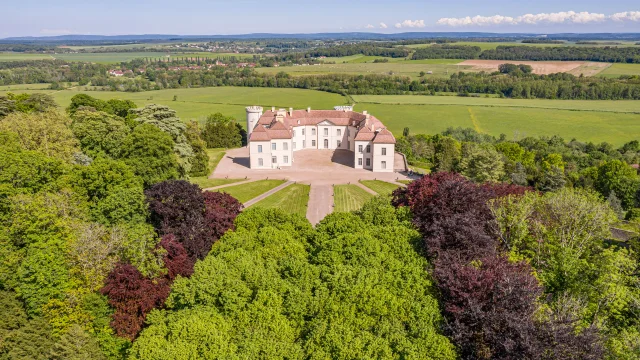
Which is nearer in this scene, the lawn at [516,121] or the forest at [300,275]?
the forest at [300,275]

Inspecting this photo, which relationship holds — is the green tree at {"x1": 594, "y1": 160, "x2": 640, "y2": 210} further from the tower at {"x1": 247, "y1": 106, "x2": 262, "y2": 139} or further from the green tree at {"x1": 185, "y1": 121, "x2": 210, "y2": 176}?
the green tree at {"x1": 185, "y1": 121, "x2": 210, "y2": 176}

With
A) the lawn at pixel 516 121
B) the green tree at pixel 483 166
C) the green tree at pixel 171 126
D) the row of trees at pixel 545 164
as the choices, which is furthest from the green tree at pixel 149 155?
Answer: the lawn at pixel 516 121

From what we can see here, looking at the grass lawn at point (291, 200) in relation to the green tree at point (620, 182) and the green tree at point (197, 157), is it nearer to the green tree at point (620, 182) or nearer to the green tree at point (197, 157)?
the green tree at point (197, 157)

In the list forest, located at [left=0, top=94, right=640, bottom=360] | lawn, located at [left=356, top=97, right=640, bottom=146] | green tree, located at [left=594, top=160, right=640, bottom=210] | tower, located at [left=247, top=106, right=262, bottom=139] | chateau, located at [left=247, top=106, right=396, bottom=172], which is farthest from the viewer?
lawn, located at [left=356, top=97, right=640, bottom=146]

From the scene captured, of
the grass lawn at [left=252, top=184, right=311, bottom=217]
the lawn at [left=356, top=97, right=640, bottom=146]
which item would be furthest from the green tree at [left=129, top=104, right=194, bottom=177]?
the lawn at [left=356, top=97, right=640, bottom=146]

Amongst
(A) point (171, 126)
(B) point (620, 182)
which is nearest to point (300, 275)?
(A) point (171, 126)
